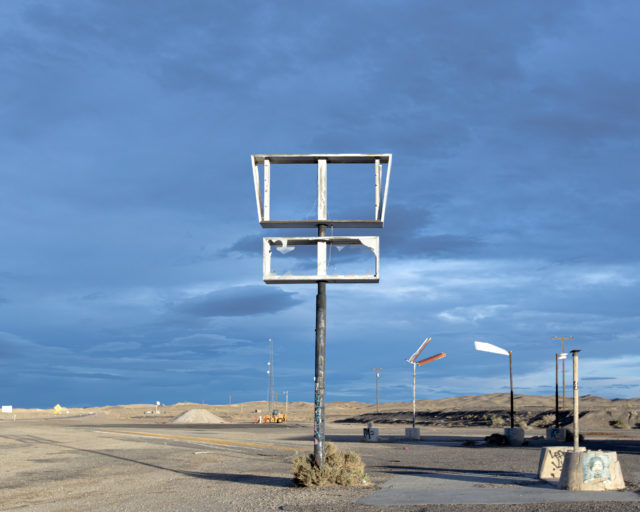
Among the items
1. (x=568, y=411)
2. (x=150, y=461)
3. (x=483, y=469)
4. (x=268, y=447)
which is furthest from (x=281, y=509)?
(x=568, y=411)

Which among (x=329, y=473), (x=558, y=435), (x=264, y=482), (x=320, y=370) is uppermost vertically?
(x=320, y=370)

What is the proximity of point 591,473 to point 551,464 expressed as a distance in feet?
9.66

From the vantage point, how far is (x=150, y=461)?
28.5 meters

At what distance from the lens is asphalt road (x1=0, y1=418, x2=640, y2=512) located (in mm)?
14438

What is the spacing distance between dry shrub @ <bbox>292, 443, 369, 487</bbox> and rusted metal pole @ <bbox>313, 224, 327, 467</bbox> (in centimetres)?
20

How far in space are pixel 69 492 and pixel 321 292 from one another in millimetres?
8579

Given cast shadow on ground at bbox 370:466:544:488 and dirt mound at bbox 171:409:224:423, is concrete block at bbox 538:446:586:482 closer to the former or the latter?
cast shadow on ground at bbox 370:466:544:488

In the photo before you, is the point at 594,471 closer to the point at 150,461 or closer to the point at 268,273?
the point at 268,273

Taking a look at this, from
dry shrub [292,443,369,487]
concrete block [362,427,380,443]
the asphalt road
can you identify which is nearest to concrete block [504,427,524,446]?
the asphalt road

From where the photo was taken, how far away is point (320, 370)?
17578 millimetres

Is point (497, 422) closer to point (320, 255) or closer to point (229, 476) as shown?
point (229, 476)

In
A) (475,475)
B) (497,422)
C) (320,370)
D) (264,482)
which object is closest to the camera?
(320,370)

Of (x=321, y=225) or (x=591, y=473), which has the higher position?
(x=321, y=225)

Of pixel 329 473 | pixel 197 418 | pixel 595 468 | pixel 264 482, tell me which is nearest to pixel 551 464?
pixel 595 468
